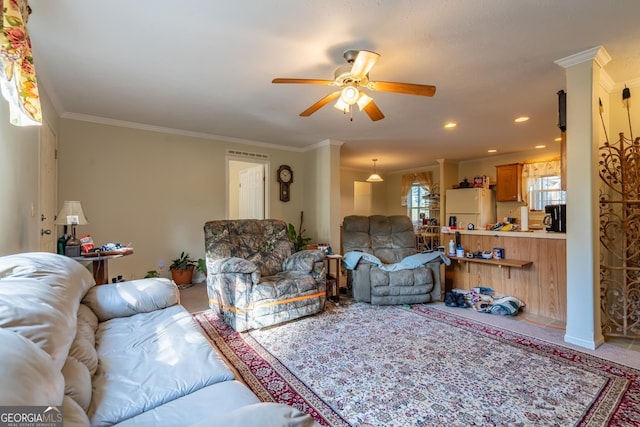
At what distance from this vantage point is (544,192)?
6047 mm

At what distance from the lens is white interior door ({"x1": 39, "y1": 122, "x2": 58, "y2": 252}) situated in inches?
112

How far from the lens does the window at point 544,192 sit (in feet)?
19.4

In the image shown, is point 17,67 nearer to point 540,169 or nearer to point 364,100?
point 364,100

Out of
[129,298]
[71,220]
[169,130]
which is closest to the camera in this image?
[129,298]

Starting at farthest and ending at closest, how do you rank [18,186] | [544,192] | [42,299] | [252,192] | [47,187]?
[544,192] < [252,192] < [47,187] < [18,186] < [42,299]

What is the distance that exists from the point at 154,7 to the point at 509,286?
4276 mm

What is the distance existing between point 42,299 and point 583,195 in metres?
3.46

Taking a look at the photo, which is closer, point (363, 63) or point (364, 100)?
point (363, 63)

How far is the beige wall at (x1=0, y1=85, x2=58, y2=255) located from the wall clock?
3.29 metres

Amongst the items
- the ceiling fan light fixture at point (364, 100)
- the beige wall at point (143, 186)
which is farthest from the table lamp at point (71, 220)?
the ceiling fan light fixture at point (364, 100)

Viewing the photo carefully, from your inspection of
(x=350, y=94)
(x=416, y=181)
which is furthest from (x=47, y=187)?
(x=416, y=181)

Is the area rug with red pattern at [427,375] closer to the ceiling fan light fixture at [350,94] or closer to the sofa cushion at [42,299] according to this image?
the sofa cushion at [42,299]

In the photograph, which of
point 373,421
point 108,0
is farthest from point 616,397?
point 108,0

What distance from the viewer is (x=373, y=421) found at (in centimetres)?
163
